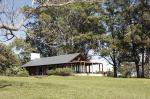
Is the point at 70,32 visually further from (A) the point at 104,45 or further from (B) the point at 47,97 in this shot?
(B) the point at 47,97

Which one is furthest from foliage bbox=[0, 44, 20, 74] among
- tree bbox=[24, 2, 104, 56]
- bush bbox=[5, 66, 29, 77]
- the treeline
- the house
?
tree bbox=[24, 2, 104, 56]

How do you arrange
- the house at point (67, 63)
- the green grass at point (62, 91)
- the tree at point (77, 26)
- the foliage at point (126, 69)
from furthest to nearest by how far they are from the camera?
the foliage at point (126, 69), the tree at point (77, 26), the house at point (67, 63), the green grass at point (62, 91)

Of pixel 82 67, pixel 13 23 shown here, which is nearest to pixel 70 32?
pixel 82 67

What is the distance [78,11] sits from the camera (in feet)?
255

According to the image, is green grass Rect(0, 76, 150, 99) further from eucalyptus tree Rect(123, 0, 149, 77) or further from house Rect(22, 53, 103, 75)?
house Rect(22, 53, 103, 75)

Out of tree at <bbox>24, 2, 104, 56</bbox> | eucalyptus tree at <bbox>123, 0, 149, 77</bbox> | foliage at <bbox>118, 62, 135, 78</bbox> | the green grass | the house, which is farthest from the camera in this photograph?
foliage at <bbox>118, 62, 135, 78</bbox>

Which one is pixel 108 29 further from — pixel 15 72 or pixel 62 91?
pixel 62 91

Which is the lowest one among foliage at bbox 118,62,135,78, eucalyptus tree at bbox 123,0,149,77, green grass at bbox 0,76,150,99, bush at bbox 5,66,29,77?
green grass at bbox 0,76,150,99

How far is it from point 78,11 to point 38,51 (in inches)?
652

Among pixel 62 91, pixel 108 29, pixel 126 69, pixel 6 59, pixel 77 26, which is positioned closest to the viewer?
pixel 62 91

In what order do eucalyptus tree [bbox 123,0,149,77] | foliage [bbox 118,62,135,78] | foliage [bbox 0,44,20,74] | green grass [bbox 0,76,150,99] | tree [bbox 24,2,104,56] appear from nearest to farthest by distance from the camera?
1. green grass [bbox 0,76,150,99]
2. foliage [bbox 0,44,20,74]
3. eucalyptus tree [bbox 123,0,149,77]
4. tree [bbox 24,2,104,56]
5. foliage [bbox 118,62,135,78]

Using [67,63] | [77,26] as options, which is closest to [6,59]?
[67,63]

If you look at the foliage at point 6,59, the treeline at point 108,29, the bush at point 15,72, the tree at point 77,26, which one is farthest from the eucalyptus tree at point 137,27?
the foliage at point 6,59

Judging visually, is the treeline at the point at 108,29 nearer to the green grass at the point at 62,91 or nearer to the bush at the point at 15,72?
the bush at the point at 15,72
